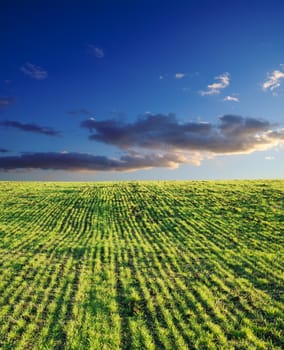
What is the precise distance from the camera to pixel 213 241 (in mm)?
29672

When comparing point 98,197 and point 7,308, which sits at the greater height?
point 98,197

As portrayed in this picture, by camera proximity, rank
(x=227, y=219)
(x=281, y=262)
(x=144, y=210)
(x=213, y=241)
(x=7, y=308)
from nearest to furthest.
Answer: (x=7, y=308) < (x=281, y=262) < (x=213, y=241) < (x=227, y=219) < (x=144, y=210)

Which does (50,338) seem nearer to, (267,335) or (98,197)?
(267,335)

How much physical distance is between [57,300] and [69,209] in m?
31.1

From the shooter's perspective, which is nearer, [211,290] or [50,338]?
[50,338]

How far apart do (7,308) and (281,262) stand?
17.0 m

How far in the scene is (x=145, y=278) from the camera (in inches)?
819

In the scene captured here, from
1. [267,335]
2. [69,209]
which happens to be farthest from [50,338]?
[69,209]

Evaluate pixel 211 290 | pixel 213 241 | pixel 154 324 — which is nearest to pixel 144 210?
pixel 213 241

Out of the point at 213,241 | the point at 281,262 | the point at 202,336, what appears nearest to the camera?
the point at 202,336

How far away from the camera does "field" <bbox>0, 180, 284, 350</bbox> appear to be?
13898 millimetres

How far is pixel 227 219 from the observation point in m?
37.9

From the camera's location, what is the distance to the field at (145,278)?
45.6 ft

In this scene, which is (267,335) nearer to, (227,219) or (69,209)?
(227,219)
